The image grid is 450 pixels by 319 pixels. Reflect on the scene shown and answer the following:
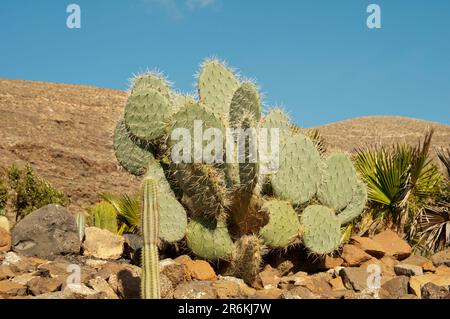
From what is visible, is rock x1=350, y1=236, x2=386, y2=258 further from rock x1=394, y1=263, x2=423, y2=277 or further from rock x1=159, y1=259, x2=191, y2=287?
rock x1=159, y1=259, x2=191, y2=287

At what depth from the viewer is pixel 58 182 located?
2500 cm

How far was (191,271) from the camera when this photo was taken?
7398 millimetres

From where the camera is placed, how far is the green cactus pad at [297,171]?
7980 mm

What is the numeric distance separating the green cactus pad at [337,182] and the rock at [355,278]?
1.27 m

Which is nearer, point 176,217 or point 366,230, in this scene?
point 176,217

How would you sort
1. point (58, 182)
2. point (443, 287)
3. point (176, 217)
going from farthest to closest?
1. point (58, 182)
2. point (176, 217)
3. point (443, 287)

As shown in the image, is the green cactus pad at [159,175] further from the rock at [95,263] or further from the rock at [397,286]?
the rock at [397,286]

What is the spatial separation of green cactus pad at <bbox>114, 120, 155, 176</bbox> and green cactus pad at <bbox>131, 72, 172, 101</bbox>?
581mm

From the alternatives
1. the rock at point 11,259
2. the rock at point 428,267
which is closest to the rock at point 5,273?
the rock at point 11,259

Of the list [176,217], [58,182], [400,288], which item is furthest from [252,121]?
[58,182]

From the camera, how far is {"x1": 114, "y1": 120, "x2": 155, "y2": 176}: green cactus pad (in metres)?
8.59

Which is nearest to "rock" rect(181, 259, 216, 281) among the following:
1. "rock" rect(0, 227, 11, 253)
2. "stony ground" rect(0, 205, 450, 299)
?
"stony ground" rect(0, 205, 450, 299)

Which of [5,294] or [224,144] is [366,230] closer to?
[224,144]

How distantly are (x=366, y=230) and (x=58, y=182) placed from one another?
17.4 m
